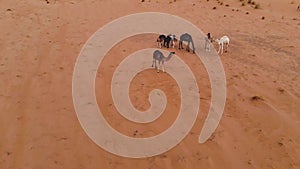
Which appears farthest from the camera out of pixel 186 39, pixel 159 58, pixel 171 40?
pixel 171 40

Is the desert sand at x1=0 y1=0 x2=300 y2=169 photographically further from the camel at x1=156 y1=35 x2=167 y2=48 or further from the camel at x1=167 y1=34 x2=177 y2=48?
the camel at x1=167 y1=34 x2=177 y2=48

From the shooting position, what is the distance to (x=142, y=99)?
8.30 m

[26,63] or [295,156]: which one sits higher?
[26,63]

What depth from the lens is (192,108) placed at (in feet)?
26.2

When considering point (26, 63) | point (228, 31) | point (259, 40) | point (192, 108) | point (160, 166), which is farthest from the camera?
point (228, 31)

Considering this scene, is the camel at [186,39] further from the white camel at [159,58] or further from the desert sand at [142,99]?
the white camel at [159,58]

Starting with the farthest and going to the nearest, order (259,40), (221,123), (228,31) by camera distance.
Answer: (228,31), (259,40), (221,123)

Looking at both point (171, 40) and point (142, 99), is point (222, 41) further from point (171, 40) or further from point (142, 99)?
point (142, 99)

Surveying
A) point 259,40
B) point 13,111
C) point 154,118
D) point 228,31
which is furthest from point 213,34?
point 13,111

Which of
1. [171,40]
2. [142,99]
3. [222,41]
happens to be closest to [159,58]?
[142,99]

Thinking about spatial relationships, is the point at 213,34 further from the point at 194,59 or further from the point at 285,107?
the point at 285,107

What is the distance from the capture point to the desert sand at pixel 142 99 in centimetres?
643

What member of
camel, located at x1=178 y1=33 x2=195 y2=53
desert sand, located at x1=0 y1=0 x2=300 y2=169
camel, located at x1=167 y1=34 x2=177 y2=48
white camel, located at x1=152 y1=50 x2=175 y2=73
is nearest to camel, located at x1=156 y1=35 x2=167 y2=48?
camel, located at x1=167 y1=34 x2=177 y2=48

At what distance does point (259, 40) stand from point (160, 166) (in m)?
8.69
